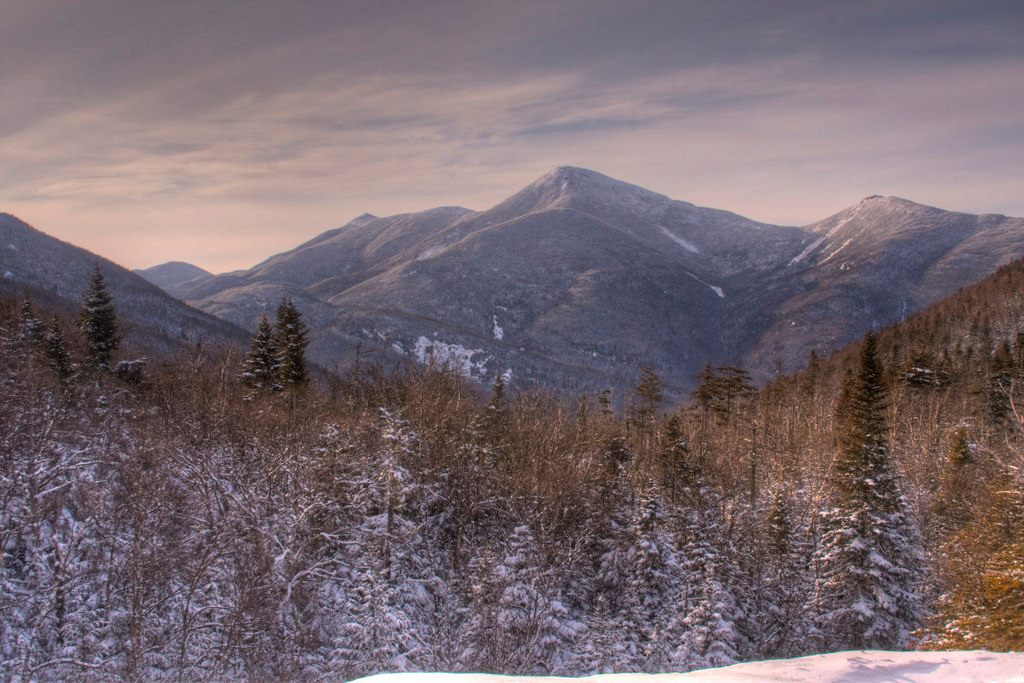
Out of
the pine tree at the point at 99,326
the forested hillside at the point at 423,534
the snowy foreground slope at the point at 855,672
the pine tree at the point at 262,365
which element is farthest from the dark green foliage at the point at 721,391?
the snowy foreground slope at the point at 855,672

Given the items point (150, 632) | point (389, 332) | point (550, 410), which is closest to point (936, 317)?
point (550, 410)

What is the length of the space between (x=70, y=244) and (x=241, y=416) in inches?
7554

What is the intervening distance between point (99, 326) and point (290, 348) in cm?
986

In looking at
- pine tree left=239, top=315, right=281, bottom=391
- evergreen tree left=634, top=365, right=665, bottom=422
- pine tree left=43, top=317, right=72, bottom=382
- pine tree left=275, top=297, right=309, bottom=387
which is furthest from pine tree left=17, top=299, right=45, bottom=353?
evergreen tree left=634, top=365, right=665, bottom=422

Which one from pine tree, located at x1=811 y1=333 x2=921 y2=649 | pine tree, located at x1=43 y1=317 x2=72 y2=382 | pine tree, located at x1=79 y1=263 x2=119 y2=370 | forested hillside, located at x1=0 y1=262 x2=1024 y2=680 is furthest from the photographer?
pine tree, located at x1=79 y1=263 x2=119 y2=370

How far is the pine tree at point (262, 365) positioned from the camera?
33156 mm

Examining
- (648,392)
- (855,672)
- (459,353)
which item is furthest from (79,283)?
(855,672)

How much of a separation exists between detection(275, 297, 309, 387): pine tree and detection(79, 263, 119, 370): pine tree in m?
8.33

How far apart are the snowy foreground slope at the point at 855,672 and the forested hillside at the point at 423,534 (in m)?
Answer: 7.69

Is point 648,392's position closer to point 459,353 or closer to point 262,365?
point 262,365

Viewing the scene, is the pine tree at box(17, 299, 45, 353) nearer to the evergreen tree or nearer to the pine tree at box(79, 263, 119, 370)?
the pine tree at box(79, 263, 119, 370)

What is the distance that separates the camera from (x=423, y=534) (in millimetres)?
24109

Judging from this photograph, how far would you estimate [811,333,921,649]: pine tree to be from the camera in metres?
22.7

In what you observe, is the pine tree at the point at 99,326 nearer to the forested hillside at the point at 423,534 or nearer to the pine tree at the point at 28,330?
the forested hillside at the point at 423,534
